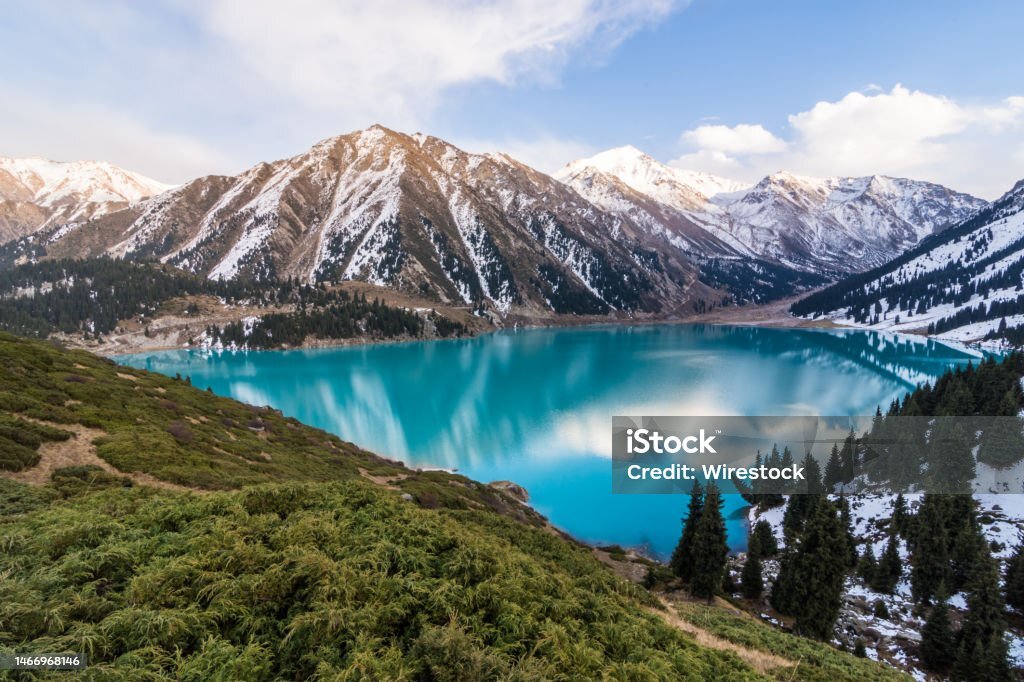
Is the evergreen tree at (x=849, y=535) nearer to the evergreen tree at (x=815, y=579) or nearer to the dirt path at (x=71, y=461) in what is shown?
the evergreen tree at (x=815, y=579)

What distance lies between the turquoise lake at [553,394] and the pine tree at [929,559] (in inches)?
515

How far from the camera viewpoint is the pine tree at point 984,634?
2447 cm

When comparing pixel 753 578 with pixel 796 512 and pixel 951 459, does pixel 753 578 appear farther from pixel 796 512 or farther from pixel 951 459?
pixel 951 459

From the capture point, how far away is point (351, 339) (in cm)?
17050

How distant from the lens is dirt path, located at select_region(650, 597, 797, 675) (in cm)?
1286

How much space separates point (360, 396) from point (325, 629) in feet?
276

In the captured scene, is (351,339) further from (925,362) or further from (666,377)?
Answer: (925,362)

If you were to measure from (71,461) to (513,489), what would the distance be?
34682 millimetres

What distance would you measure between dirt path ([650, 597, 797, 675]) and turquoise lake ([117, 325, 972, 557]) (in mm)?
25734

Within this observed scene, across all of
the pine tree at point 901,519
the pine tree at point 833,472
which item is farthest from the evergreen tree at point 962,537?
the pine tree at point 833,472

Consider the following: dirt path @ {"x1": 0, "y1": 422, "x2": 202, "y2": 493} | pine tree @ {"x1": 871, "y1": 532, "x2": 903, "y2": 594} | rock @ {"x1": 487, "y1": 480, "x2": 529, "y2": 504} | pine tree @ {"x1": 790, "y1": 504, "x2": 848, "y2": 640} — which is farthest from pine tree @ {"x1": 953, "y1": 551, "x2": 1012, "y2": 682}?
dirt path @ {"x1": 0, "y1": 422, "x2": 202, "y2": 493}

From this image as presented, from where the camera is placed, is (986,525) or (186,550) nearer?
(186,550)

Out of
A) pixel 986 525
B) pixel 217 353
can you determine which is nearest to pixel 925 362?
pixel 986 525

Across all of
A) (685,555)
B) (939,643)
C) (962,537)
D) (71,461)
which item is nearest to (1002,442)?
(962,537)
